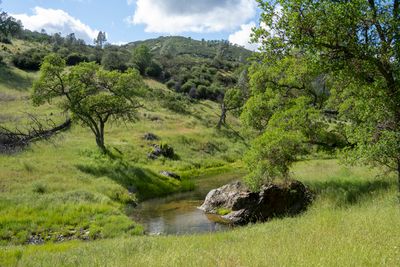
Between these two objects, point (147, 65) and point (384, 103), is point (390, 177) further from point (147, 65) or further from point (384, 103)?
point (147, 65)

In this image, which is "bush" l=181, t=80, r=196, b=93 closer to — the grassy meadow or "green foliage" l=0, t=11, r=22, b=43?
the grassy meadow

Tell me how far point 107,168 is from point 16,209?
44.7 feet

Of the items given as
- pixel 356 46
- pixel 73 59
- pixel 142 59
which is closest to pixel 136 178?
pixel 356 46

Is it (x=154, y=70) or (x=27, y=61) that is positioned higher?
(x=154, y=70)

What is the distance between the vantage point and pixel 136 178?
3516 centimetres

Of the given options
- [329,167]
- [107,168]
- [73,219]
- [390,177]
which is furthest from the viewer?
[107,168]

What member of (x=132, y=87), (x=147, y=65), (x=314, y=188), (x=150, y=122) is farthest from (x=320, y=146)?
(x=147, y=65)

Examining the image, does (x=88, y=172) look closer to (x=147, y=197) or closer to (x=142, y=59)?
(x=147, y=197)

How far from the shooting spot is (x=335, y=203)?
1820 centimetres

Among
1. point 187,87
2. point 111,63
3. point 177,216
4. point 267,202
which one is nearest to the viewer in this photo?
point 267,202

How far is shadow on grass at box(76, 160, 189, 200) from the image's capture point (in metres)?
33.1

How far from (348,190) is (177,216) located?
11286 millimetres

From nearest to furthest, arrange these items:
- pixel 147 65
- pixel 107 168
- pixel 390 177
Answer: pixel 390 177 < pixel 107 168 < pixel 147 65

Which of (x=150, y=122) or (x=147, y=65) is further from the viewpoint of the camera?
(x=147, y=65)
